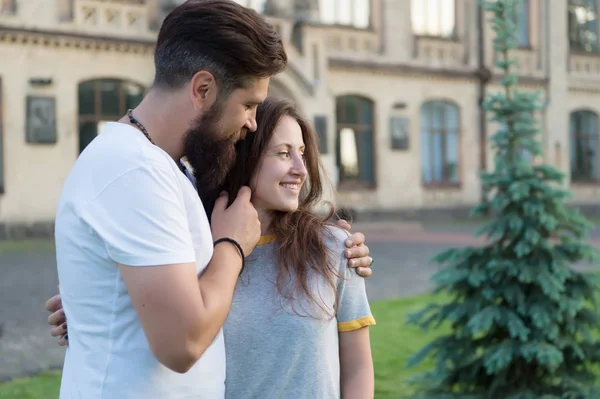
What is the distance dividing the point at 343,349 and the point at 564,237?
10.3 feet

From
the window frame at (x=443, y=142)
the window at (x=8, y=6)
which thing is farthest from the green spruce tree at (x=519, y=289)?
the window frame at (x=443, y=142)

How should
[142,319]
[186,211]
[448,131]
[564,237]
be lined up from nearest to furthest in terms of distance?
[142,319], [186,211], [564,237], [448,131]

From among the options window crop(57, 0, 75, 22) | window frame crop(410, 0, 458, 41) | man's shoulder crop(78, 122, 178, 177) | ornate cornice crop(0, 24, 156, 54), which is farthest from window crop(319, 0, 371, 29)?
man's shoulder crop(78, 122, 178, 177)

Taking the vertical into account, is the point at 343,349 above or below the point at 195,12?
below

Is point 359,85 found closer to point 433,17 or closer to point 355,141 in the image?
point 355,141

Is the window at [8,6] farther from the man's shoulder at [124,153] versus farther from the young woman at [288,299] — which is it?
the man's shoulder at [124,153]

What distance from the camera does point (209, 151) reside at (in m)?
1.99

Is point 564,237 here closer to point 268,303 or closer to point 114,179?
point 268,303

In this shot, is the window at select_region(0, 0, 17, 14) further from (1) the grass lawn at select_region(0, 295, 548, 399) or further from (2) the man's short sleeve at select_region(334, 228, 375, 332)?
(2) the man's short sleeve at select_region(334, 228, 375, 332)

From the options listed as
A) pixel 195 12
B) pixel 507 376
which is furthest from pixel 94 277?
pixel 507 376

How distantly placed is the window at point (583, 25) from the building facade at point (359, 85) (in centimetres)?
4

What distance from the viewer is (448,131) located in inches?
976

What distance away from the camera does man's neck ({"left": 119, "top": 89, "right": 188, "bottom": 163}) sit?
1.89 meters

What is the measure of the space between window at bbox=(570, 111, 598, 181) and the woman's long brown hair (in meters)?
27.3
